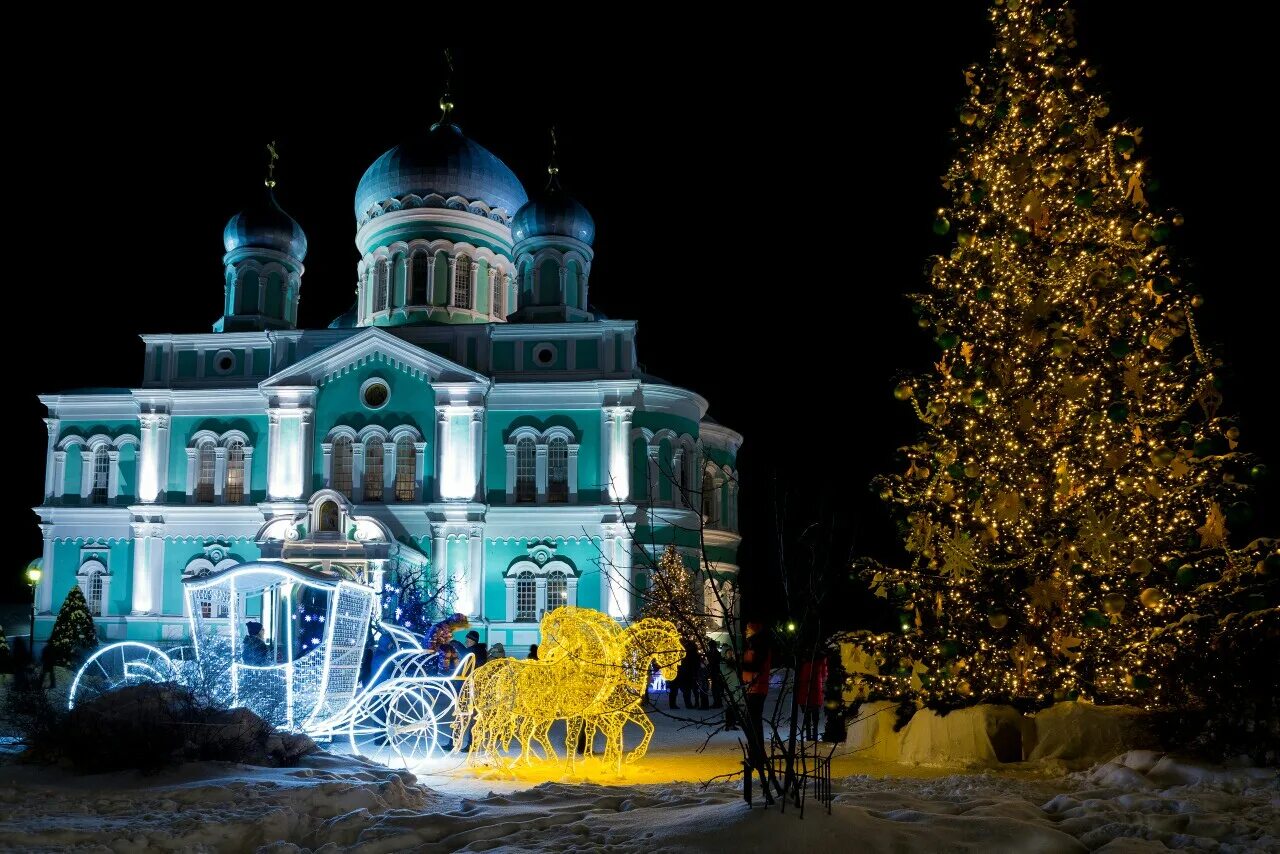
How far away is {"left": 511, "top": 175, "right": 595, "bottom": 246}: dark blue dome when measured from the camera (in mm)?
34469

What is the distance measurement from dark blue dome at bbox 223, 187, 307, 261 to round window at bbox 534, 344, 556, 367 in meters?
9.02

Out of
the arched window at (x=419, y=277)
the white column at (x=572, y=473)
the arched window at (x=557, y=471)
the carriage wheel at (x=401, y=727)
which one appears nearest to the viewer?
the carriage wheel at (x=401, y=727)

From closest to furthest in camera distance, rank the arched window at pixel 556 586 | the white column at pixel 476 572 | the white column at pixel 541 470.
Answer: the white column at pixel 476 572 → the arched window at pixel 556 586 → the white column at pixel 541 470

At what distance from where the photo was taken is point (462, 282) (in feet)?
118

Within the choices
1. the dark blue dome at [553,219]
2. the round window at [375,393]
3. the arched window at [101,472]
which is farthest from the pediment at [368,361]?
the arched window at [101,472]

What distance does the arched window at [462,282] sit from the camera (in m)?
35.8

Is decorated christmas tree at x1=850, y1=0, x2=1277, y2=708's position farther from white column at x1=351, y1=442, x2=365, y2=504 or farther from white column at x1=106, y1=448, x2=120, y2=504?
white column at x1=106, y1=448, x2=120, y2=504

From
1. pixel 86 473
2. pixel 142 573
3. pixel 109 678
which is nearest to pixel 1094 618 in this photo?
pixel 109 678

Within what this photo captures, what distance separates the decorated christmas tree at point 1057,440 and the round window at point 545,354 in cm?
2136

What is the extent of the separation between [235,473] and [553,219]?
37.4ft

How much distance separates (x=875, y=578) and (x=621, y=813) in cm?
465

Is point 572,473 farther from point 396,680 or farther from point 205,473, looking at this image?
point 396,680

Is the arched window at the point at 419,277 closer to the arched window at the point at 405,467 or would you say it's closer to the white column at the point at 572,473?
the arched window at the point at 405,467

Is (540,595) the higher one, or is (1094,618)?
(540,595)
